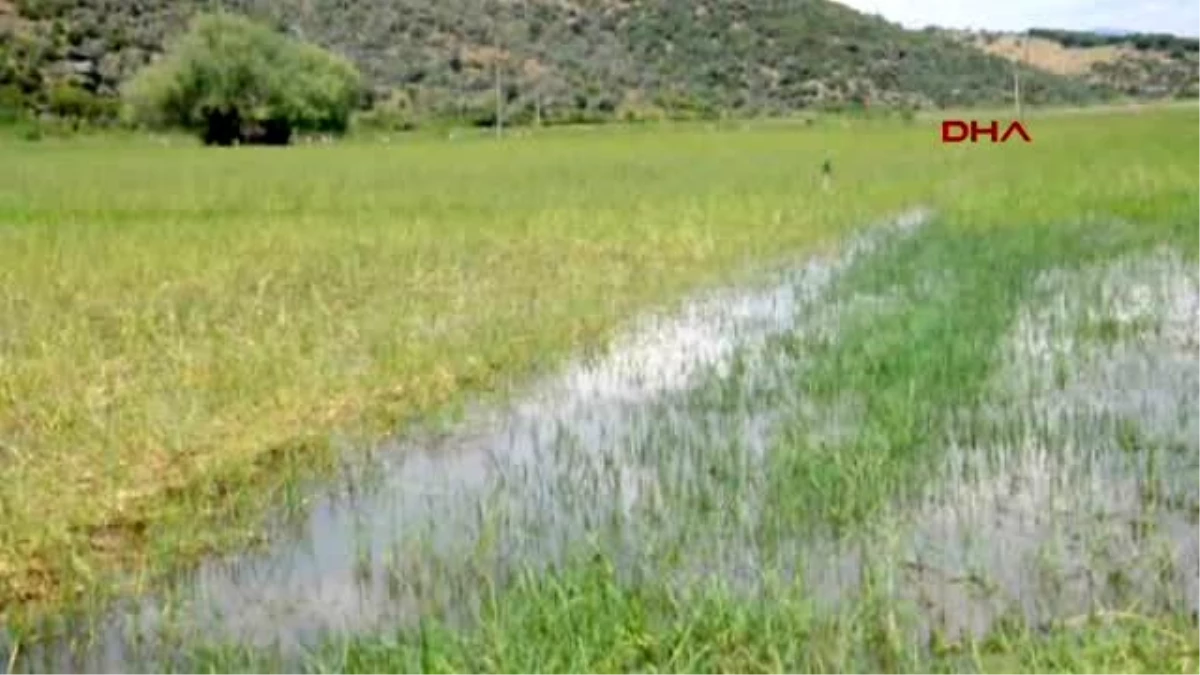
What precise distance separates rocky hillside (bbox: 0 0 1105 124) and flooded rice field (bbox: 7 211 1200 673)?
5761 cm

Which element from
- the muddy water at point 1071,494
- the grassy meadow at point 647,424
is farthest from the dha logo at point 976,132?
the muddy water at point 1071,494

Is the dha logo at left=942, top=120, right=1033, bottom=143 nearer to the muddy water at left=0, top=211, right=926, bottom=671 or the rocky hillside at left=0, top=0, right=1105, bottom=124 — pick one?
the rocky hillside at left=0, top=0, right=1105, bottom=124

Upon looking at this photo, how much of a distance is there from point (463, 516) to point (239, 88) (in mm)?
57760

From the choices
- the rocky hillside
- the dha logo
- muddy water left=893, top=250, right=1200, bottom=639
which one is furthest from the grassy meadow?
the rocky hillside

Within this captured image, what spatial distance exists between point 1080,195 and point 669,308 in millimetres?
9958

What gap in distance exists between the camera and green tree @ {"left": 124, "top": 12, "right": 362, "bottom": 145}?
58.8 meters

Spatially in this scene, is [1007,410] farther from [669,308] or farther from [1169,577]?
[669,308]

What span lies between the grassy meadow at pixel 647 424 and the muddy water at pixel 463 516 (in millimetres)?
117

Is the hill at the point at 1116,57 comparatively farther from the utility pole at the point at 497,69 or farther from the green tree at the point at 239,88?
the green tree at the point at 239,88

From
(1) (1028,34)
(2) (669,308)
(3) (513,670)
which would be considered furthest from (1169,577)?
(1) (1028,34)

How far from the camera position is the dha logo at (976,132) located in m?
45.0

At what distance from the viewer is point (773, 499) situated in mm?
5375

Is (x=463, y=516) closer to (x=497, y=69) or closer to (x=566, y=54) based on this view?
(x=497, y=69)

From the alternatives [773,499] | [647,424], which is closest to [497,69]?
[647,424]
